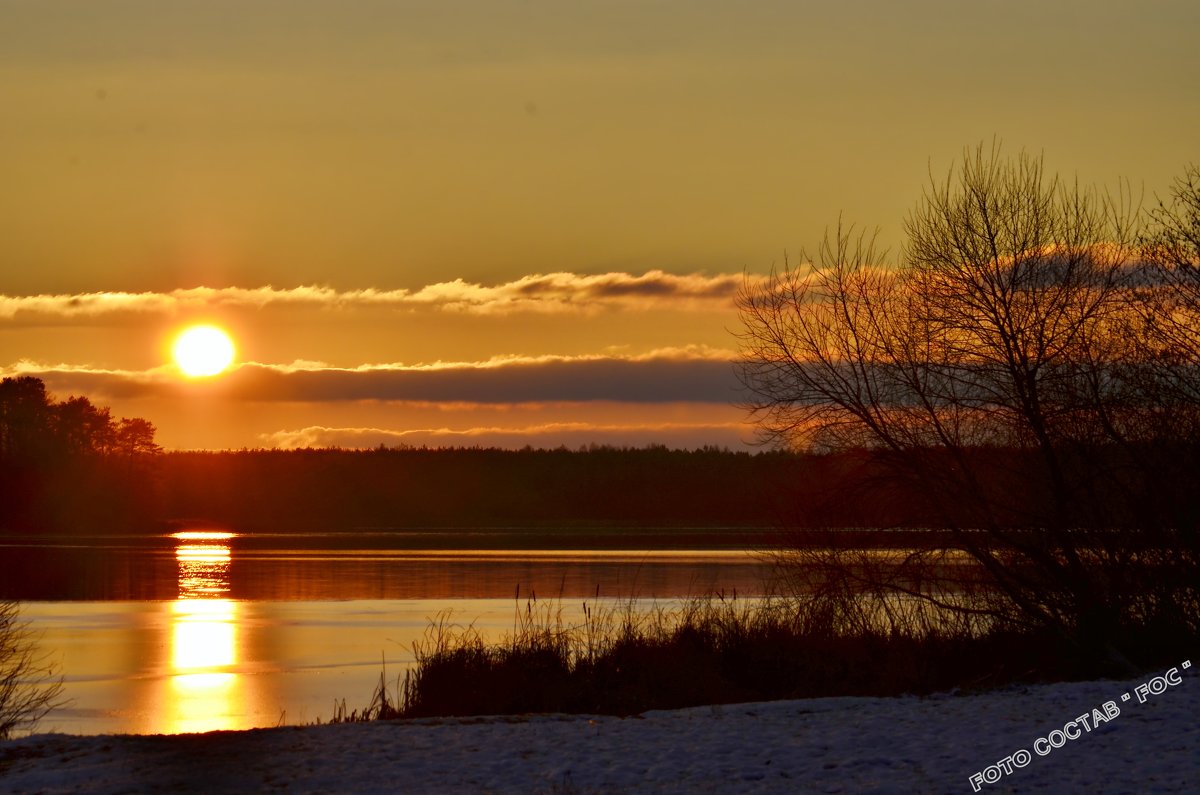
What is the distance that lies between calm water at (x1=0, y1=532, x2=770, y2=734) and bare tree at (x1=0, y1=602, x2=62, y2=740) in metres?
0.34

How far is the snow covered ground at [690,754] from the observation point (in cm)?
1084

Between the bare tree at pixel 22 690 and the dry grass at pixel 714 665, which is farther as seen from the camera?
the dry grass at pixel 714 665

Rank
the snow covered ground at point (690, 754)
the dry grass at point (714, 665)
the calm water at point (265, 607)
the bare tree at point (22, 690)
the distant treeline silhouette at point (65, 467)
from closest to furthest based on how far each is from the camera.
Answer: the snow covered ground at point (690, 754) < the bare tree at point (22, 690) < the dry grass at point (714, 665) < the calm water at point (265, 607) < the distant treeline silhouette at point (65, 467)

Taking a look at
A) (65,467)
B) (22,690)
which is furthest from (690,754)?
(65,467)

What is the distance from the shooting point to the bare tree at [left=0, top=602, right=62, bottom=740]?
18.2 m

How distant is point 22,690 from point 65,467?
3578 inches

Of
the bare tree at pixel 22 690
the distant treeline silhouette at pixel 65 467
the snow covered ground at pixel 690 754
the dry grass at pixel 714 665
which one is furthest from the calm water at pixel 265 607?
the distant treeline silhouette at pixel 65 467

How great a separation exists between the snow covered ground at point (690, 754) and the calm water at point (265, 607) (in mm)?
5911

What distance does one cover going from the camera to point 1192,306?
21.3m

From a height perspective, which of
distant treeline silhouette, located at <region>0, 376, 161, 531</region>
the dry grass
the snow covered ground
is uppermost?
distant treeline silhouette, located at <region>0, 376, 161, 531</region>

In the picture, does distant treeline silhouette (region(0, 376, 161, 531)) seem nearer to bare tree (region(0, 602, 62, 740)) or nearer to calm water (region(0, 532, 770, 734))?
calm water (region(0, 532, 770, 734))

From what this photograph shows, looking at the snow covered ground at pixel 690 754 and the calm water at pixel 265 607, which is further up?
the calm water at pixel 265 607

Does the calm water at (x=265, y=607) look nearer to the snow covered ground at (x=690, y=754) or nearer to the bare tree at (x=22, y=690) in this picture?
the bare tree at (x=22, y=690)

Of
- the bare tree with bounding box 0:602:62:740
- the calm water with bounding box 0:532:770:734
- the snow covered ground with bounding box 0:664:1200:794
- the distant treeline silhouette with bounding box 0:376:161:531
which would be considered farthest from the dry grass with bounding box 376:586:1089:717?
the distant treeline silhouette with bounding box 0:376:161:531
